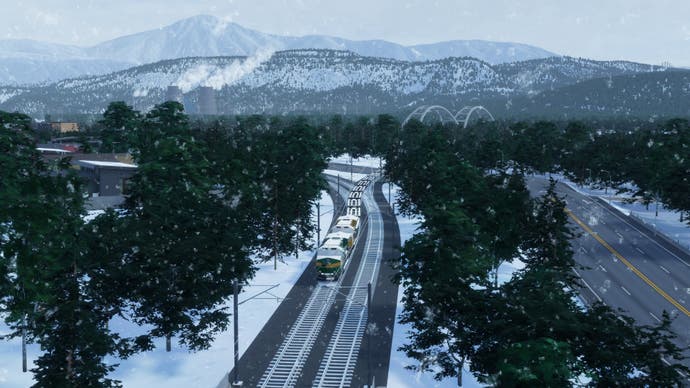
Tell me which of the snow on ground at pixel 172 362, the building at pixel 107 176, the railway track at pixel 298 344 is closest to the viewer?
the snow on ground at pixel 172 362

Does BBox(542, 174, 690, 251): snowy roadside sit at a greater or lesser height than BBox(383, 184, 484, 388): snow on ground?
greater

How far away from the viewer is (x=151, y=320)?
34.2 metres

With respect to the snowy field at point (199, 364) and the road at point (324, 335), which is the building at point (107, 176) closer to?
the road at point (324, 335)

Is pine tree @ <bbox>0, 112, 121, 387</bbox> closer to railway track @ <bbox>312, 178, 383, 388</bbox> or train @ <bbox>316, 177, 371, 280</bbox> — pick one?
railway track @ <bbox>312, 178, 383, 388</bbox>

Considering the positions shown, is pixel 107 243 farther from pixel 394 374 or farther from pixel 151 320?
pixel 394 374

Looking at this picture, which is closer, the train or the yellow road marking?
the yellow road marking

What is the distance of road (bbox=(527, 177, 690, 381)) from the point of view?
4428 cm

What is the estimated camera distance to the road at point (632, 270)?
44281 millimetres

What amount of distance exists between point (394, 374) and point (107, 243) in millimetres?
18538

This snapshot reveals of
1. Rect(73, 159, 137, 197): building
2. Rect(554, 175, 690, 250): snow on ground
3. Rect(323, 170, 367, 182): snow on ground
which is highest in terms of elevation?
Rect(73, 159, 137, 197): building

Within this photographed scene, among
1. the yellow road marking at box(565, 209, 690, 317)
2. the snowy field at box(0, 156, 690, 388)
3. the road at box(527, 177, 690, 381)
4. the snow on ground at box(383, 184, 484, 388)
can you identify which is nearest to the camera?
the snow on ground at box(383, 184, 484, 388)

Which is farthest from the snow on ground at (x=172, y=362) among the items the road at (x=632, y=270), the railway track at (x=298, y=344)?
the road at (x=632, y=270)

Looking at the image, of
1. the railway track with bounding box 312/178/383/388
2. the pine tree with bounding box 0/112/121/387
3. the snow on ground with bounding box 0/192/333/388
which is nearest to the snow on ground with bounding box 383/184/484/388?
the railway track with bounding box 312/178/383/388

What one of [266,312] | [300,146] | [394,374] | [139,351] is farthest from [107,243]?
[300,146]
